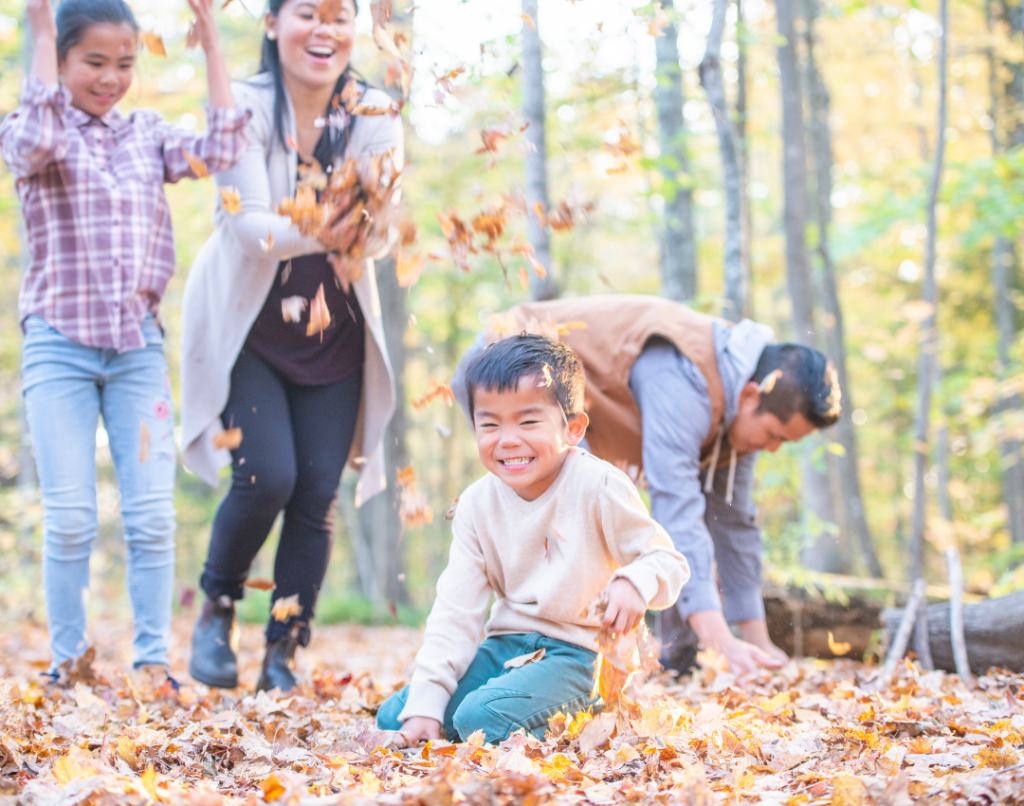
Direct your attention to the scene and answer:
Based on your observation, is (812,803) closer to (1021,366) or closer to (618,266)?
(1021,366)

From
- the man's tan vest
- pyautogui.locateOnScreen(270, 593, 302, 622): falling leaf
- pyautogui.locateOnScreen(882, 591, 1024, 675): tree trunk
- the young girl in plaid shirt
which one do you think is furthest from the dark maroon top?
pyautogui.locateOnScreen(882, 591, 1024, 675): tree trunk

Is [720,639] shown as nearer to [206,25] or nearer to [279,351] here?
[279,351]

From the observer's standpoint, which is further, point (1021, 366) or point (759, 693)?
point (1021, 366)

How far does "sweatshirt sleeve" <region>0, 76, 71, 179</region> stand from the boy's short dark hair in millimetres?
1765

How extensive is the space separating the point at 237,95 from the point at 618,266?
1961 cm

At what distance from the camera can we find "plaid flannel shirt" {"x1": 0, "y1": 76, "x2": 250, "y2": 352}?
310cm

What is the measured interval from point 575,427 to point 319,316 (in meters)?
1.19

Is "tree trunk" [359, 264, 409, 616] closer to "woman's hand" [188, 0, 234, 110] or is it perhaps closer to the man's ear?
"woman's hand" [188, 0, 234, 110]

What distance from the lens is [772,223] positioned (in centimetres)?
2069

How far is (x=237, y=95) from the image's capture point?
342cm

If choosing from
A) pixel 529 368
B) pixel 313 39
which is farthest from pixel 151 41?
pixel 529 368

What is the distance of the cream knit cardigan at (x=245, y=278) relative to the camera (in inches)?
131

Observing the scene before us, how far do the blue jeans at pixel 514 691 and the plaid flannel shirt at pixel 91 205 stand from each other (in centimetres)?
175

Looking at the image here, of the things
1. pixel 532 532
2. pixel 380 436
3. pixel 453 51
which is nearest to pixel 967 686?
pixel 532 532
